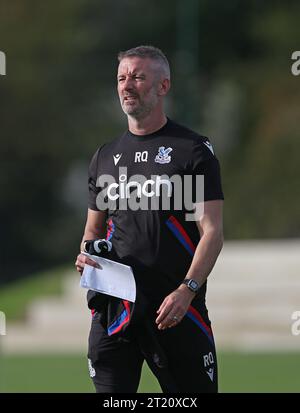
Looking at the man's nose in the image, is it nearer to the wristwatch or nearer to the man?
the man

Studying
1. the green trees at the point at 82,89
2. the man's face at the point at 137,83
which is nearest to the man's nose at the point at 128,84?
the man's face at the point at 137,83

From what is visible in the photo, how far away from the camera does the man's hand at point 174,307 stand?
19.5 ft

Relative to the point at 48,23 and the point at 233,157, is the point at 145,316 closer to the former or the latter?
the point at 233,157

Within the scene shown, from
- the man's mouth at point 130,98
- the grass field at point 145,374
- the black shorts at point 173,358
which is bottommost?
the grass field at point 145,374

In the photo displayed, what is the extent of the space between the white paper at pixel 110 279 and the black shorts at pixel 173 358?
231 millimetres

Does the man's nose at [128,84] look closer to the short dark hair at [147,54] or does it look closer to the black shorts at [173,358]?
the short dark hair at [147,54]

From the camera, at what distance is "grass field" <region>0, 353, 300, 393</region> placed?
39.2ft

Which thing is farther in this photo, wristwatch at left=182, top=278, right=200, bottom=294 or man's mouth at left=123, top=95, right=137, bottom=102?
man's mouth at left=123, top=95, right=137, bottom=102

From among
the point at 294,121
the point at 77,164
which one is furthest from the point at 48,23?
the point at 294,121

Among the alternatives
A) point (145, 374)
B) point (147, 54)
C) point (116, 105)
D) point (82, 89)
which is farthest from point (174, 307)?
point (116, 105)
